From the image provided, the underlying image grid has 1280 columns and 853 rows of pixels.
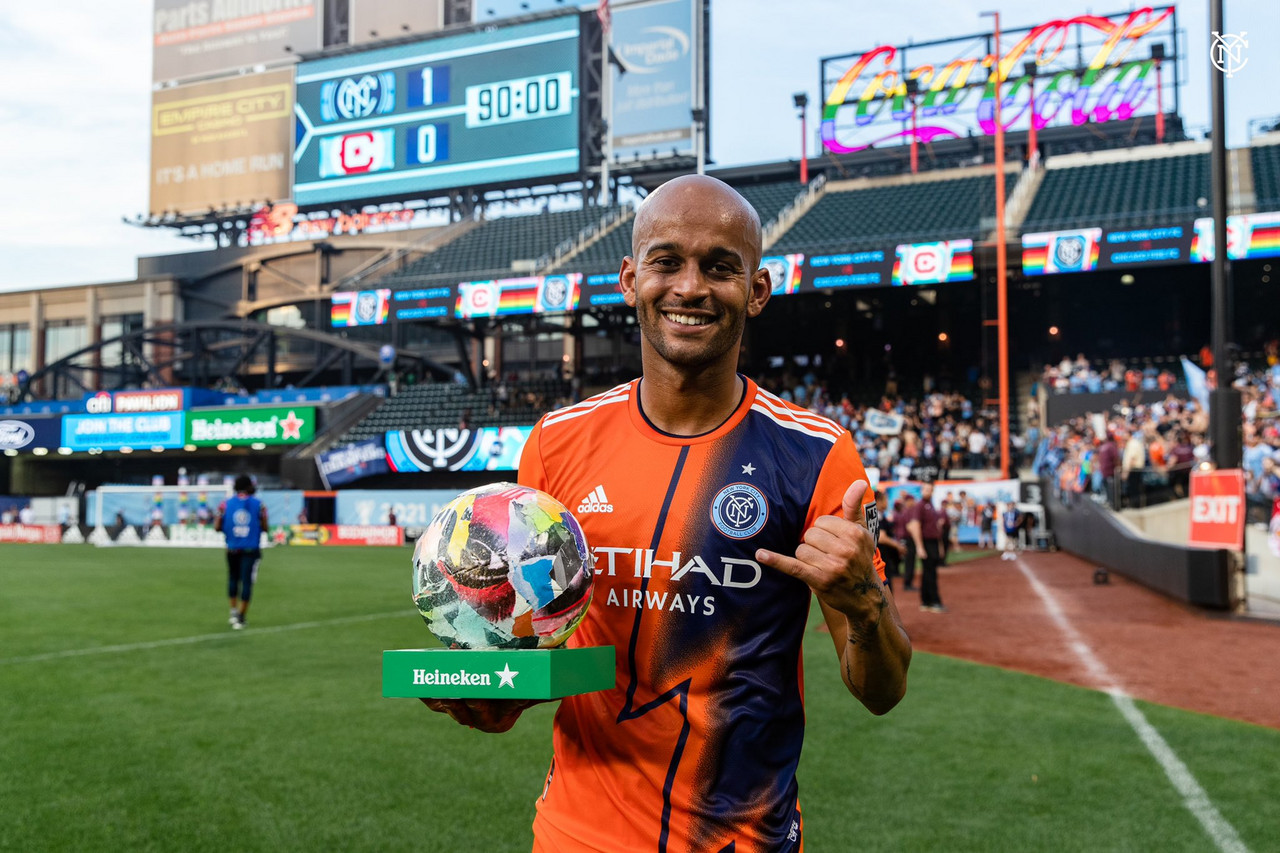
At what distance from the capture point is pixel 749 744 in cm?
247

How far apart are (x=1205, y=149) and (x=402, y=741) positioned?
1675 inches

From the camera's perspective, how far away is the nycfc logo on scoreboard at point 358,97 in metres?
49.2

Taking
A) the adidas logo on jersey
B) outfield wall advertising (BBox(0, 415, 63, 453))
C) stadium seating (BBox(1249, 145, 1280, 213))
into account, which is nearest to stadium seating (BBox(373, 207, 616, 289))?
outfield wall advertising (BBox(0, 415, 63, 453))

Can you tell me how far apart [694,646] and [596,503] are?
437mm

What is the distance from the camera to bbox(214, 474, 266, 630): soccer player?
1396 centimetres

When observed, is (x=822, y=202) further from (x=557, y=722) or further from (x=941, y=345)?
(x=557, y=722)

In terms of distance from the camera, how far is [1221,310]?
583 inches

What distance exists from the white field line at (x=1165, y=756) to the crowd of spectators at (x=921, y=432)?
57.7 feet

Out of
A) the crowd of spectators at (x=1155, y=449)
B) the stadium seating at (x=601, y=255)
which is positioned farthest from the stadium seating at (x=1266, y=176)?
the stadium seating at (x=601, y=255)

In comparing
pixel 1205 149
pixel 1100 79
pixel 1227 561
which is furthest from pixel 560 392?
pixel 1227 561

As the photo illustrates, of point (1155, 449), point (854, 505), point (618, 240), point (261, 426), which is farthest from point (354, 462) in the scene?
point (854, 505)

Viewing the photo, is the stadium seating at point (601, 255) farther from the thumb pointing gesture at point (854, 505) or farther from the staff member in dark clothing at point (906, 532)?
the thumb pointing gesture at point (854, 505)

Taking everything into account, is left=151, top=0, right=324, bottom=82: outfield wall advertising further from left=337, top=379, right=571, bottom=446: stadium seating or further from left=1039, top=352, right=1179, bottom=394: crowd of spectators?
left=1039, top=352, right=1179, bottom=394: crowd of spectators

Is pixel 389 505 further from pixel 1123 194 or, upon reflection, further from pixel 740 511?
pixel 740 511
